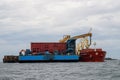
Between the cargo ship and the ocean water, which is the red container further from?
the ocean water

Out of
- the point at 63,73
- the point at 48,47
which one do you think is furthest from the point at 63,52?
the point at 63,73

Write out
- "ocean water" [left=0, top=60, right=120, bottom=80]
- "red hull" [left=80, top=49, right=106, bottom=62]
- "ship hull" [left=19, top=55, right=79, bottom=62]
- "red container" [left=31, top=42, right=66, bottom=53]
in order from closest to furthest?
1. "ocean water" [left=0, top=60, right=120, bottom=80]
2. "ship hull" [left=19, top=55, right=79, bottom=62]
3. "red hull" [left=80, top=49, right=106, bottom=62]
4. "red container" [left=31, top=42, right=66, bottom=53]

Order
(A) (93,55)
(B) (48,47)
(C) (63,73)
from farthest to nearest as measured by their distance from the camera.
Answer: (B) (48,47)
(A) (93,55)
(C) (63,73)

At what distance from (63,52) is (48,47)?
19.5 ft

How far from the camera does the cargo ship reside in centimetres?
13912

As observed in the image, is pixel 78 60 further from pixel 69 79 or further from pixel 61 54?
pixel 69 79

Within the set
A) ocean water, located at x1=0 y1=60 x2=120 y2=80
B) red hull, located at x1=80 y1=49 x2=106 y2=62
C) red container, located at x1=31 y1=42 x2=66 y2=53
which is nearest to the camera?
ocean water, located at x1=0 y1=60 x2=120 y2=80

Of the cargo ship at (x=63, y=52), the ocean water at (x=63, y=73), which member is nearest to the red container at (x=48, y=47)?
the cargo ship at (x=63, y=52)

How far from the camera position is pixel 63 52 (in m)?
146

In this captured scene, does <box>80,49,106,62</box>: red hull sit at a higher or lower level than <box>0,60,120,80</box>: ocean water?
higher

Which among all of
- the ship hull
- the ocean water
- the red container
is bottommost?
the ocean water

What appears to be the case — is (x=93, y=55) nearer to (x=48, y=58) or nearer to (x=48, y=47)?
(x=48, y=58)

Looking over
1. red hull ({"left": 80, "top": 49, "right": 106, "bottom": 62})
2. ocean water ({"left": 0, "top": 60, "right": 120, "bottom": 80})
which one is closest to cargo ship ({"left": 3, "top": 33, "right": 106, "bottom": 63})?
red hull ({"left": 80, "top": 49, "right": 106, "bottom": 62})

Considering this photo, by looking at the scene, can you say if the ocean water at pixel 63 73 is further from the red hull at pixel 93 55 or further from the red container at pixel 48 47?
the red container at pixel 48 47
